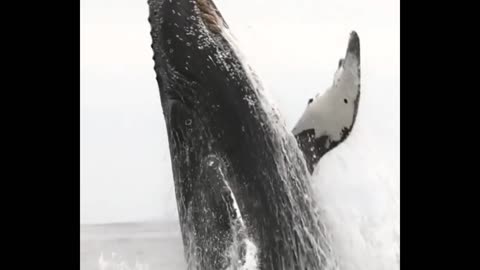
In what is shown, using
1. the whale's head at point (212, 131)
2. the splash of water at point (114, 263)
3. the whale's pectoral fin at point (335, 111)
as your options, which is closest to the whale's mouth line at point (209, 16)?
the whale's head at point (212, 131)

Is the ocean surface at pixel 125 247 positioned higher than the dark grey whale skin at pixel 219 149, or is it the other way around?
the dark grey whale skin at pixel 219 149

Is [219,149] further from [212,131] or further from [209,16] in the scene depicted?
[209,16]

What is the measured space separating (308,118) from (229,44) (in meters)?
0.83

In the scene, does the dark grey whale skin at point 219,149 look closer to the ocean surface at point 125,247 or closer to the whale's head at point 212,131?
the whale's head at point 212,131

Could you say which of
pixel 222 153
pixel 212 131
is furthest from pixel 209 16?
pixel 222 153

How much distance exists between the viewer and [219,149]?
2953 mm

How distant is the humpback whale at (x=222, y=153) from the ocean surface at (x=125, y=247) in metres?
0.98

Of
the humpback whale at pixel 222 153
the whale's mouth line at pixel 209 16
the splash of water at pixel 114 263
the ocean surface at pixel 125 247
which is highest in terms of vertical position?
the whale's mouth line at pixel 209 16

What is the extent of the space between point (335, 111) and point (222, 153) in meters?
0.99

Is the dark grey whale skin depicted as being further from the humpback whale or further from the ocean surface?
the ocean surface

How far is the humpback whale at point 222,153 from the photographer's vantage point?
288 cm

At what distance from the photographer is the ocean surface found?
4090mm

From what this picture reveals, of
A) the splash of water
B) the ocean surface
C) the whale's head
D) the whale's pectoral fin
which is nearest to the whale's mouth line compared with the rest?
the whale's head

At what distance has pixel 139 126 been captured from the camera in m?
4.33
